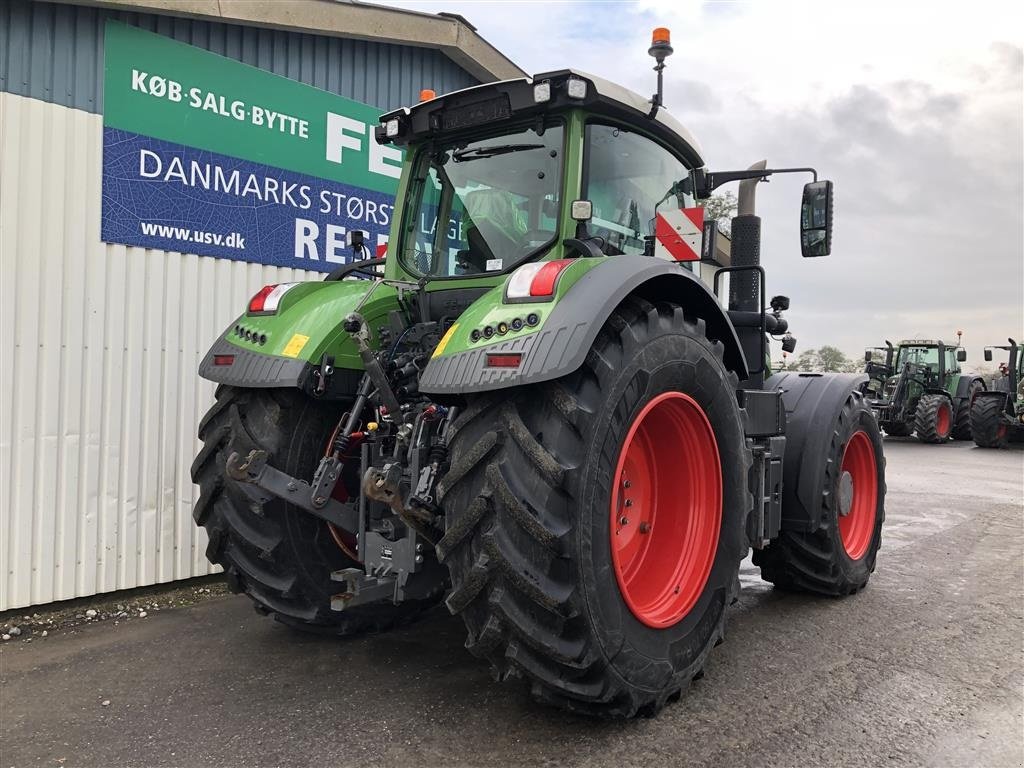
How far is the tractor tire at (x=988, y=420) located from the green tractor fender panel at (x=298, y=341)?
1681cm

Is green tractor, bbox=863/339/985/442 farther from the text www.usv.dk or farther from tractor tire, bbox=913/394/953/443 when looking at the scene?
the text www.usv.dk

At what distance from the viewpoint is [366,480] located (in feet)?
9.37

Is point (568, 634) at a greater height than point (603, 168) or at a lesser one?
lesser

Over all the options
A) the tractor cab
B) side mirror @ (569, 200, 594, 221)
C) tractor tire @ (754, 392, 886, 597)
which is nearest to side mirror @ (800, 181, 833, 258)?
the tractor cab

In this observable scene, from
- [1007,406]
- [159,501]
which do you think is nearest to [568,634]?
[159,501]

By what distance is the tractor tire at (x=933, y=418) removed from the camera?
17.4 meters

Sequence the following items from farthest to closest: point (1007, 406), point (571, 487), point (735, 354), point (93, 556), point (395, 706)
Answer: point (1007, 406)
point (93, 556)
point (735, 354)
point (395, 706)
point (571, 487)

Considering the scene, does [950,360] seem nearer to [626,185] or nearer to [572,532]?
[626,185]

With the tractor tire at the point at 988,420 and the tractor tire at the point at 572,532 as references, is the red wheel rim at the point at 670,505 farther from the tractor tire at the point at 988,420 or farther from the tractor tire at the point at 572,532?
the tractor tire at the point at 988,420

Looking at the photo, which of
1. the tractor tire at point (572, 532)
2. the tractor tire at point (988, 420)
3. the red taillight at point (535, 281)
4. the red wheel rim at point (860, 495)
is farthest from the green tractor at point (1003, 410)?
the red taillight at point (535, 281)

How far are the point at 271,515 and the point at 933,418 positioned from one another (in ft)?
57.1

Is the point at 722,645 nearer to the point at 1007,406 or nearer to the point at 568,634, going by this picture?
the point at 568,634

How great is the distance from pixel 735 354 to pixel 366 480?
73.1 inches

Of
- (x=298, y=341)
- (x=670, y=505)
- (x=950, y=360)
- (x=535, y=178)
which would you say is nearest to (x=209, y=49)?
(x=298, y=341)
